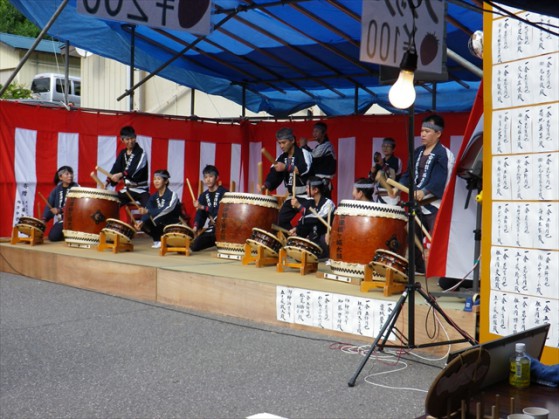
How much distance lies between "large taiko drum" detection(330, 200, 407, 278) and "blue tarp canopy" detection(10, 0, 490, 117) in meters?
2.60

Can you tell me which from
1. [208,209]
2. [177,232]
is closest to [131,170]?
[208,209]

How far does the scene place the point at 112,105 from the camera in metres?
18.5

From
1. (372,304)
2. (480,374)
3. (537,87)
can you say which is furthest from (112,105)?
(480,374)

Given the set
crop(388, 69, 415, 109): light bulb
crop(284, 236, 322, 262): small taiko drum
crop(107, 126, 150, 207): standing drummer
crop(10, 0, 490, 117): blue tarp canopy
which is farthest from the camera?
crop(107, 126, 150, 207): standing drummer

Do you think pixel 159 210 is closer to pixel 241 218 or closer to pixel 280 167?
pixel 241 218

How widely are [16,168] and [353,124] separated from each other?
4829 mm

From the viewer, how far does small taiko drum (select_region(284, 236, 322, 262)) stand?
23.5ft

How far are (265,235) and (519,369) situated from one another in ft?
17.8

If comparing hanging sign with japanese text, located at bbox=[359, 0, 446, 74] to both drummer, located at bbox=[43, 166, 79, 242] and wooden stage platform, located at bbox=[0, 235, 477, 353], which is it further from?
drummer, located at bbox=[43, 166, 79, 242]

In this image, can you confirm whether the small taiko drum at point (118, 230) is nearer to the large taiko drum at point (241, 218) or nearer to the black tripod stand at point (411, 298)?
the large taiko drum at point (241, 218)

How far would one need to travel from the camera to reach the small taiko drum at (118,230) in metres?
8.94

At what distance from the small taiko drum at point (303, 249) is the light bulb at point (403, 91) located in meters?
3.06

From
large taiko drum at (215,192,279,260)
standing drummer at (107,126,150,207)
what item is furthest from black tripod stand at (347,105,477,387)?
standing drummer at (107,126,150,207)

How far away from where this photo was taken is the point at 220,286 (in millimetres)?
6852
